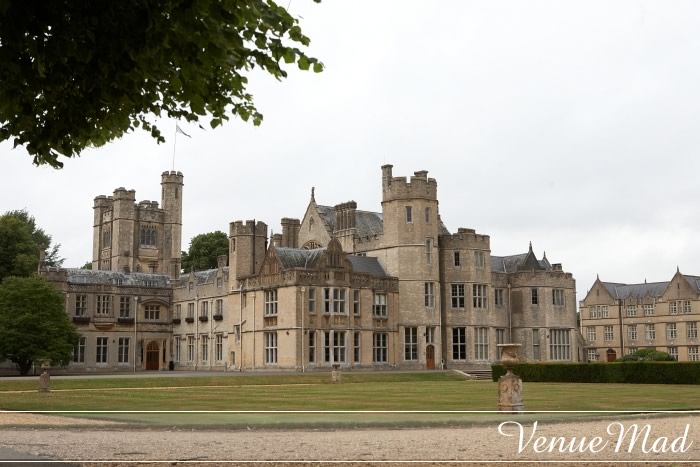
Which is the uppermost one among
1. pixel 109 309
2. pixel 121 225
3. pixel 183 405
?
pixel 121 225

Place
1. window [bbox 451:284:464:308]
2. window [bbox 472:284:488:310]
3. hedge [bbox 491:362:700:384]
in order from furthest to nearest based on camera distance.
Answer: window [bbox 472:284:488:310]
window [bbox 451:284:464:308]
hedge [bbox 491:362:700:384]

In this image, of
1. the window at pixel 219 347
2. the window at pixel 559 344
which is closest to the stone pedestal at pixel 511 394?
Answer: the window at pixel 219 347

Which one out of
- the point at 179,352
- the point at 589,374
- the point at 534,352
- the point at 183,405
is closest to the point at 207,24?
the point at 183,405

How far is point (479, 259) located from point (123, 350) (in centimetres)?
2575

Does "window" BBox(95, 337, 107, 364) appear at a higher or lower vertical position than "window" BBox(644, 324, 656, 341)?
lower

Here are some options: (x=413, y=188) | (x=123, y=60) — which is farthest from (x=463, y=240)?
(x=123, y=60)

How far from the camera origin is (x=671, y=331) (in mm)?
82375

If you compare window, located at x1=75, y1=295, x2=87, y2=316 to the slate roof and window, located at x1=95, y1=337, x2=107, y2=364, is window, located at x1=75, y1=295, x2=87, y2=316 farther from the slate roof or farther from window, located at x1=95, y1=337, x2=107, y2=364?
window, located at x1=95, y1=337, x2=107, y2=364

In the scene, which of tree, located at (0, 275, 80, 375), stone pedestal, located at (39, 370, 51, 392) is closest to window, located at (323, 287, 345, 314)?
tree, located at (0, 275, 80, 375)

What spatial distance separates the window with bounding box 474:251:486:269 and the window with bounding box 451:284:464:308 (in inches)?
66.8

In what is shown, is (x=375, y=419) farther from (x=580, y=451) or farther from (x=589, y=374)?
(x=589, y=374)

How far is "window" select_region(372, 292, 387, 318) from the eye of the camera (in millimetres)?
50656

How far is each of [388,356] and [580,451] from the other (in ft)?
130

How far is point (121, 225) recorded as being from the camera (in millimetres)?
80500
